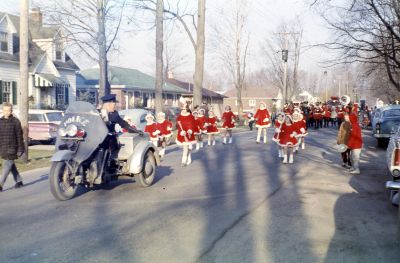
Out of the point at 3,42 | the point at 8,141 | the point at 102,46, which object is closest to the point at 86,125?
the point at 8,141

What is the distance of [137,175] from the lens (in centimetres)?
984

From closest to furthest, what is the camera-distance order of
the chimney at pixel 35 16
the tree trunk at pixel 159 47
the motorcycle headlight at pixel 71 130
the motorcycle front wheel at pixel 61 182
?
the motorcycle front wheel at pixel 61 182
the motorcycle headlight at pixel 71 130
the tree trunk at pixel 159 47
the chimney at pixel 35 16

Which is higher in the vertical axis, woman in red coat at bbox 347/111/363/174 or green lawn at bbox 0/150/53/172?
woman in red coat at bbox 347/111/363/174

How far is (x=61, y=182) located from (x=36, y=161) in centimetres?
699

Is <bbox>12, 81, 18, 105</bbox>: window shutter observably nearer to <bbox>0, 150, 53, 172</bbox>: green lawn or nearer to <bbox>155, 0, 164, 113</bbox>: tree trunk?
<bbox>155, 0, 164, 113</bbox>: tree trunk

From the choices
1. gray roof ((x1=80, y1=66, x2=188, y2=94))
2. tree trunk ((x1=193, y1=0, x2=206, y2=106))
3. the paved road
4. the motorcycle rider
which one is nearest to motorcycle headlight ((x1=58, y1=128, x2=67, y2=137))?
the motorcycle rider

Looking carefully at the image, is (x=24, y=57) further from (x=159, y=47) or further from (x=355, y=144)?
(x=159, y=47)

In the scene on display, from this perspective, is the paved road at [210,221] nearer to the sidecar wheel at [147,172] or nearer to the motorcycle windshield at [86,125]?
→ the sidecar wheel at [147,172]

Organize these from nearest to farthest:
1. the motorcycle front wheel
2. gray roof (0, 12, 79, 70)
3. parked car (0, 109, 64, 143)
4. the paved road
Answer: the paved road, the motorcycle front wheel, parked car (0, 109, 64, 143), gray roof (0, 12, 79, 70)

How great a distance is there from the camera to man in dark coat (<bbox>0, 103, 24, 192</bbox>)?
9.85 metres

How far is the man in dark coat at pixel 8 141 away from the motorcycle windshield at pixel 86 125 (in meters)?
1.63

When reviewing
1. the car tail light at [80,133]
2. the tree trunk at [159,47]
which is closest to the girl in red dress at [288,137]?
the car tail light at [80,133]

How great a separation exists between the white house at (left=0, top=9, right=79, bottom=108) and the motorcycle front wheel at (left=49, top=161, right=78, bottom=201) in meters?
22.1

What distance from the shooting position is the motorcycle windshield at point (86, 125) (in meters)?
8.71
